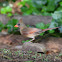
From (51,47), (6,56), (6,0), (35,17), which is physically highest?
(6,0)

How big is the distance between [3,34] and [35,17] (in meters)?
1.03

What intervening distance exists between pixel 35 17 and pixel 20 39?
0.96m

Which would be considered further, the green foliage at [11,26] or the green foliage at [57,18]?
the green foliage at [11,26]

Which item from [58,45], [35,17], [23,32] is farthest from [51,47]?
[35,17]

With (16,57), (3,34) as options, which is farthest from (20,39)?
(16,57)

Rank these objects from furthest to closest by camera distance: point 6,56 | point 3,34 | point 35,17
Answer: point 35,17, point 3,34, point 6,56

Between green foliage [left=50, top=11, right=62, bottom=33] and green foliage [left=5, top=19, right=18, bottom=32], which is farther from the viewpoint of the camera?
green foliage [left=5, top=19, right=18, bottom=32]

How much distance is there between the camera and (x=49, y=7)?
4371mm

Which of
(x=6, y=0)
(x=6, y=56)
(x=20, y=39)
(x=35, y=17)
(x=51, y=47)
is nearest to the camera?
(x=6, y=56)

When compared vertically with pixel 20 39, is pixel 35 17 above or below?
above

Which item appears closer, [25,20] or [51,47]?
[51,47]

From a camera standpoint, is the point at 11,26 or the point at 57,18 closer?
the point at 57,18

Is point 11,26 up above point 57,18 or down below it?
below

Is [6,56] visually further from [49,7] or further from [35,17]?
[49,7]
